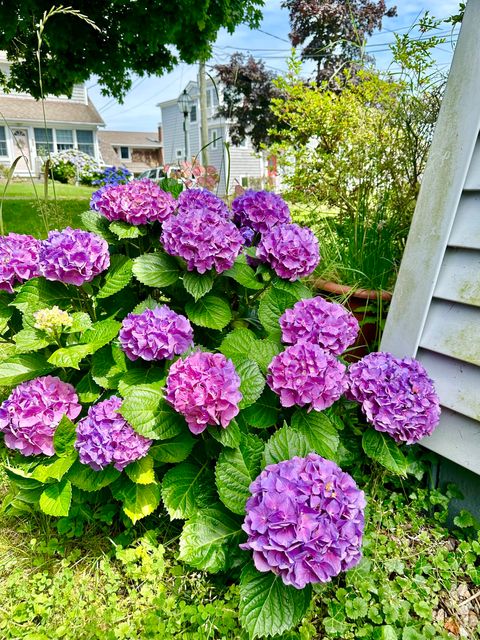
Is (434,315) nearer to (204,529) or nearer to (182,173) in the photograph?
(204,529)

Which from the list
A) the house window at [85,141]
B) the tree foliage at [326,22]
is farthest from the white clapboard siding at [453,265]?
the house window at [85,141]

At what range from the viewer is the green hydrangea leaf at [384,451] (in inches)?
53.4

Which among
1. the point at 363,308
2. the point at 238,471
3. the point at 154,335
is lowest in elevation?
the point at 238,471

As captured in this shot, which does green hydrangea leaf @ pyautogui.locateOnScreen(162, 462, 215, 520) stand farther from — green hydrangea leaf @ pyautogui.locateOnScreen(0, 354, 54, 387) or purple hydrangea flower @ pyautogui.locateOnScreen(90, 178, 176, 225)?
purple hydrangea flower @ pyautogui.locateOnScreen(90, 178, 176, 225)

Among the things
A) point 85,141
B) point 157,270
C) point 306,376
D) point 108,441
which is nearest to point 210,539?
point 108,441

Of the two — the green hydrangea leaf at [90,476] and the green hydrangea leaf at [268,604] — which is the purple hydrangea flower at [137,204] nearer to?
the green hydrangea leaf at [90,476]

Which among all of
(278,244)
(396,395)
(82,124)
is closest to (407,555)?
(396,395)

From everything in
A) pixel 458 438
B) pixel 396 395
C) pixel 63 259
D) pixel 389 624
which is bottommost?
pixel 389 624

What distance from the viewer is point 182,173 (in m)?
2.51

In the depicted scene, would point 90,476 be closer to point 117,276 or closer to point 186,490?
point 186,490

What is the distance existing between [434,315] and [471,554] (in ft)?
2.60

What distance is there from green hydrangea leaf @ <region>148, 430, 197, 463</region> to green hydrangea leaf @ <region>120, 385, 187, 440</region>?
0.08 m

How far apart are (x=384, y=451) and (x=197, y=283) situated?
31.4 inches

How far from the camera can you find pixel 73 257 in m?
1.40
